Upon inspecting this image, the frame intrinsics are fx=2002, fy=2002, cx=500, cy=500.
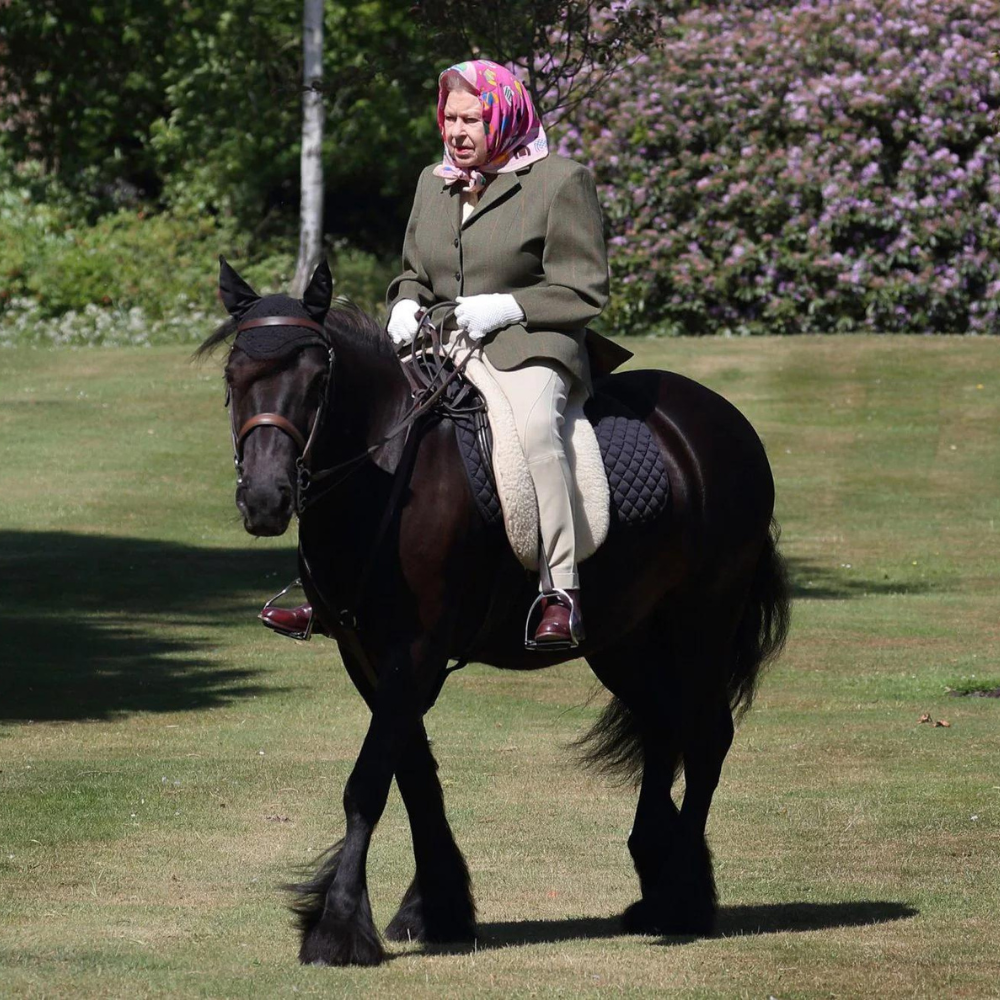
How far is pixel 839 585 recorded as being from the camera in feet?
53.1

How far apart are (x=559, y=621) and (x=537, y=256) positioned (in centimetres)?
121

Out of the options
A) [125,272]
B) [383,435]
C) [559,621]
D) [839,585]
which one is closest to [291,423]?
[383,435]

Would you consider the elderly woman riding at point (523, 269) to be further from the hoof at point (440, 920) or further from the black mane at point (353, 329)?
the hoof at point (440, 920)

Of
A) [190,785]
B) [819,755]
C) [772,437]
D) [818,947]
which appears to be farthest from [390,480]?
[772,437]

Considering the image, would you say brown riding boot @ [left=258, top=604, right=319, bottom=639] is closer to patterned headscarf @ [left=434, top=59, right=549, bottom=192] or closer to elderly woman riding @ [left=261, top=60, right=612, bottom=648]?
elderly woman riding @ [left=261, top=60, right=612, bottom=648]

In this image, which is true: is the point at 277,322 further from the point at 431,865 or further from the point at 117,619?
the point at 117,619

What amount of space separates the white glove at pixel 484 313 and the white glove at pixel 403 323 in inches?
6.9

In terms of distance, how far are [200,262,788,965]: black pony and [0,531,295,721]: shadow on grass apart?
4785 millimetres

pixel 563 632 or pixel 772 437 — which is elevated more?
pixel 563 632

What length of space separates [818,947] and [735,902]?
97cm

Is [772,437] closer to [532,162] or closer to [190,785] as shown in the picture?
[190,785]

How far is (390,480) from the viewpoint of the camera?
236 inches

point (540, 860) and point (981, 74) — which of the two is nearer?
point (540, 860)

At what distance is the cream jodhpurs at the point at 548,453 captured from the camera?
622cm
